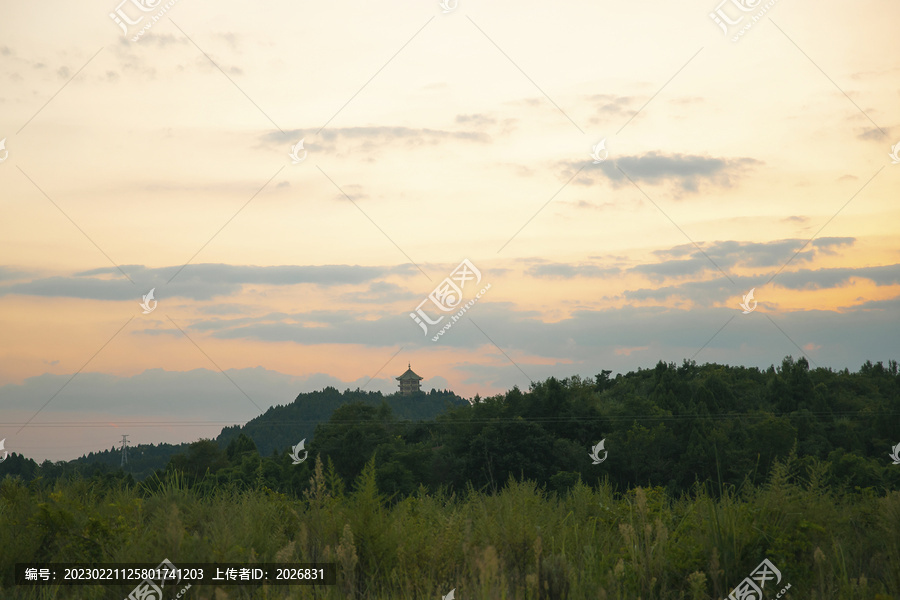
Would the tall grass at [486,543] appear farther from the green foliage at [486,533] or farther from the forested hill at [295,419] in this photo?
the forested hill at [295,419]

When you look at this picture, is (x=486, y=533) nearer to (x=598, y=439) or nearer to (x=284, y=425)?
(x=598, y=439)

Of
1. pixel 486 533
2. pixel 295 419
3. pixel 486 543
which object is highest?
pixel 295 419

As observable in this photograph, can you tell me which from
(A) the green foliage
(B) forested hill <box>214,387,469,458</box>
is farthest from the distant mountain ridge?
(A) the green foliage

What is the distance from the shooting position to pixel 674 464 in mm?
61500

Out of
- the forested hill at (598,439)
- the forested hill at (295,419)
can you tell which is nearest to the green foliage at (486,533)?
the forested hill at (598,439)

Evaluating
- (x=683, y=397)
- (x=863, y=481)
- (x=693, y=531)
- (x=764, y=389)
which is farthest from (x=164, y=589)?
(x=764, y=389)

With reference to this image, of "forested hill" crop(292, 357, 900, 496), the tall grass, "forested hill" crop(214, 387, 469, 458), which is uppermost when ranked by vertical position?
"forested hill" crop(214, 387, 469, 458)

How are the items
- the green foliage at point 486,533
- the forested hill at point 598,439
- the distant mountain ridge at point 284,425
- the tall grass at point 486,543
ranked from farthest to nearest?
the distant mountain ridge at point 284,425, the forested hill at point 598,439, the green foliage at point 486,533, the tall grass at point 486,543

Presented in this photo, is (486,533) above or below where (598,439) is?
below

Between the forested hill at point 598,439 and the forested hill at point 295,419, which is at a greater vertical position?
the forested hill at point 295,419

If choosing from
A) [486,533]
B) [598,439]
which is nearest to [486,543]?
[486,533]

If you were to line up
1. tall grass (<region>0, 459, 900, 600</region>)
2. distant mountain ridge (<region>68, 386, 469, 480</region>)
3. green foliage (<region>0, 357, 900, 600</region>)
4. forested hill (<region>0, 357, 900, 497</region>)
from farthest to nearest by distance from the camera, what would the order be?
1. distant mountain ridge (<region>68, 386, 469, 480</region>)
2. forested hill (<region>0, 357, 900, 497</region>)
3. green foliage (<region>0, 357, 900, 600</region>)
4. tall grass (<region>0, 459, 900, 600</region>)

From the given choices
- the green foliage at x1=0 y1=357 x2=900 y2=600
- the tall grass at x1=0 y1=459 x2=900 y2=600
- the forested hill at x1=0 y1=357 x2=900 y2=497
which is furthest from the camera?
the forested hill at x1=0 y1=357 x2=900 y2=497

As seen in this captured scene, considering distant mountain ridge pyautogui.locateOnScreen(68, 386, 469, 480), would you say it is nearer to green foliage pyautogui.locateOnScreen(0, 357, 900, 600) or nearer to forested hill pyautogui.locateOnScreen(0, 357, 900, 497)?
forested hill pyautogui.locateOnScreen(0, 357, 900, 497)
